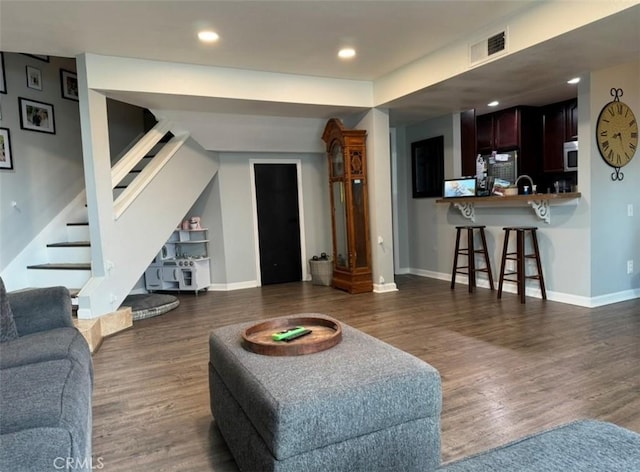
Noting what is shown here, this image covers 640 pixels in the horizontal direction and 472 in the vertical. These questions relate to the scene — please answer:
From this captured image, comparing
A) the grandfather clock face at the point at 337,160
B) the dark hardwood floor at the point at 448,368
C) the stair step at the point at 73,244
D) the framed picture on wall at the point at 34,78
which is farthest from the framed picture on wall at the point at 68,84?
the grandfather clock face at the point at 337,160

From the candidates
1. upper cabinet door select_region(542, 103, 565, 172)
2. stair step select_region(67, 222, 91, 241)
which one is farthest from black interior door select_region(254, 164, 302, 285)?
upper cabinet door select_region(542, 103, 565, 172)

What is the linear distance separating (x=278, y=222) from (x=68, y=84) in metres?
3.11

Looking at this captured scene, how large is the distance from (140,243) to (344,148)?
259cm

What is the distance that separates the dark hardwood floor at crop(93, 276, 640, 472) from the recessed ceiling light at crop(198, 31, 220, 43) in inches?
99.5

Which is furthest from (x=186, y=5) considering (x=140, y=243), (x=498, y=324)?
(x=498, y=324)

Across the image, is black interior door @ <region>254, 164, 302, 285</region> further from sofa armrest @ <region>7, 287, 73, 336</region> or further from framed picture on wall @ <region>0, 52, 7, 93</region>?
sofa armrest @ <region>7, 287, 73, 336</region>

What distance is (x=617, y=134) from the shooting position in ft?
14.1

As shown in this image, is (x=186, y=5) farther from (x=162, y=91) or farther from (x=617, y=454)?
(x=617, y=454)

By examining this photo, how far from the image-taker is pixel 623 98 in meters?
4.33

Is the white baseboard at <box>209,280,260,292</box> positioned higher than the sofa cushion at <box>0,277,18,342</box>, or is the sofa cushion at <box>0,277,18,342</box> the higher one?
the sofa cushion at <box>0,277,18,342</box>

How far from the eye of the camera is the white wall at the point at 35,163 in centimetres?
419

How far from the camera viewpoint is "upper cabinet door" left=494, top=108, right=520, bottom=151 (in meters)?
6.03

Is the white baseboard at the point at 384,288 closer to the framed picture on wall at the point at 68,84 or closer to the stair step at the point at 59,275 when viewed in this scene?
the stair step at the point at 59,275

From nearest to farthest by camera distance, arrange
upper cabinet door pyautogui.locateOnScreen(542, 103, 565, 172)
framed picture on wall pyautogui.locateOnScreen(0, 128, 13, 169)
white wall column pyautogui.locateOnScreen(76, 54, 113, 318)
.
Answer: white wall column pyautogui.locateOnScreen(76, 54, 113, 318) → framed picture on wall pyautogui.locateOnScreen(0, 128, 13, 169) → upper cabinet door pyautogui.locateOnScreen(542, 103, 565, 172)
